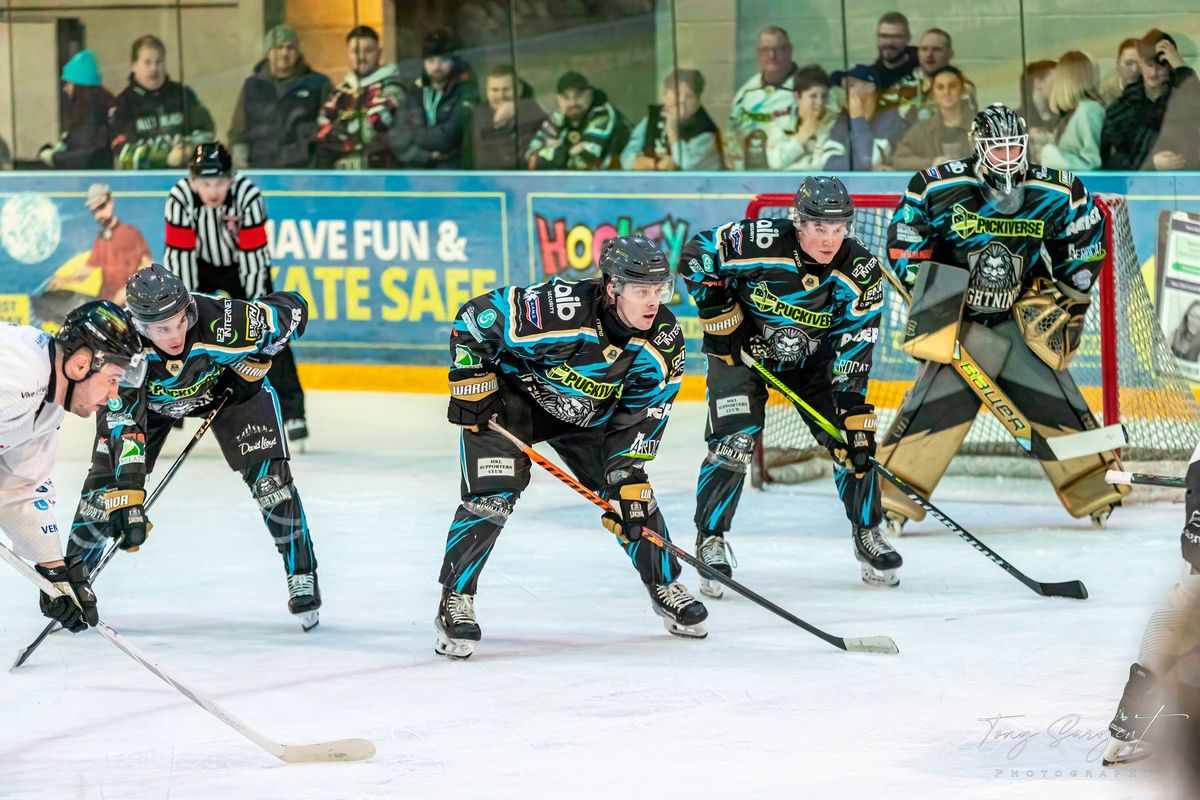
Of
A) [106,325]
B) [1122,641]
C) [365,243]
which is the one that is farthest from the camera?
[365,243]

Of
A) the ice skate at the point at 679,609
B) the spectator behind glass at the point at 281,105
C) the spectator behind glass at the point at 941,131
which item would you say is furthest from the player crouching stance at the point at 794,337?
the spectator behind glass at the point at 281,105

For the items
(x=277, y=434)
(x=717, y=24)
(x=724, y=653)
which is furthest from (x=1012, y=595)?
(x=717, y=24)

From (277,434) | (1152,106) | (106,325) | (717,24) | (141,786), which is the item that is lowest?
(141,786)

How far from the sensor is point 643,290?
4379 millimetres

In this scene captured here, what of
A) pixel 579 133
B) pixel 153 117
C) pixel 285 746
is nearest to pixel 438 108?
pixel 579 133

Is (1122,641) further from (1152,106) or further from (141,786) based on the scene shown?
(1152,106)

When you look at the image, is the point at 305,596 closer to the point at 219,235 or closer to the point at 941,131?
the point at 219,235

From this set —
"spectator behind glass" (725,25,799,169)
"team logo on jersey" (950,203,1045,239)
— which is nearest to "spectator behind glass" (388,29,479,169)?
"spectator behind glass" (725,25,799,169)

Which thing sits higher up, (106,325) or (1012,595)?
(106,325)

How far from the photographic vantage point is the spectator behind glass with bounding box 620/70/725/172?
26.6 feet

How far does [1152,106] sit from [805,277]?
2.66 m

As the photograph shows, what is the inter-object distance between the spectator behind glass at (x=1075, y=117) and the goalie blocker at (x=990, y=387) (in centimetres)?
161

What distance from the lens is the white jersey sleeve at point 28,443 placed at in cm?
373

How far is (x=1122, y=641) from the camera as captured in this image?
4.67m
